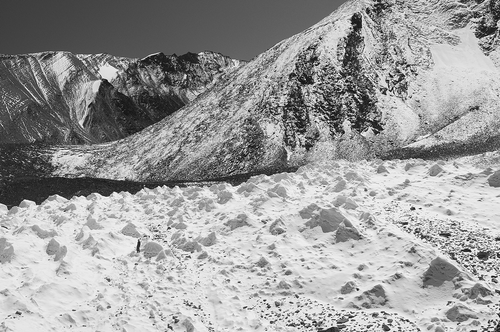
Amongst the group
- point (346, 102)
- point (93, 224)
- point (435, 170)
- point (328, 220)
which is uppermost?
point (93, 224)

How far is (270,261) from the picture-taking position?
42.6 feet

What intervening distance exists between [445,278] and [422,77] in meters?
60.6

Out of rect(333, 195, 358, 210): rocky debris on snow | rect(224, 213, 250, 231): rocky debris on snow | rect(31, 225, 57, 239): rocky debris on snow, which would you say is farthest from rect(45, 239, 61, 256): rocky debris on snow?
rect(333, 195, 358, 210): rocky debris on snow

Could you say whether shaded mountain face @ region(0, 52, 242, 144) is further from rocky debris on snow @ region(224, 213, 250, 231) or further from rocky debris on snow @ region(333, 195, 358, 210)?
rocky debris on snow @ region(333, 195, 358, 210)

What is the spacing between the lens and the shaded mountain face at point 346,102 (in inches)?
2239

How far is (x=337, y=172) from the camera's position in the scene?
808 inches

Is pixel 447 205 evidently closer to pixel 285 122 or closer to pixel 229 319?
pixel 229 319

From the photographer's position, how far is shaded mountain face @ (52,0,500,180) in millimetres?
56875

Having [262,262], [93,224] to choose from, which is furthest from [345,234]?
[93,224]

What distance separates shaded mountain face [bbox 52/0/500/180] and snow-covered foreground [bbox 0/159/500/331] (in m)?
34.2

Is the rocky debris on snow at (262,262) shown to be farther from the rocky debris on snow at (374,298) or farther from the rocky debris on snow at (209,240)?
the rocky debris on snow at (374,298)

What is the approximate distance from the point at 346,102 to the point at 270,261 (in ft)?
170

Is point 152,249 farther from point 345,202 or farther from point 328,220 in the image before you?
point 345,202

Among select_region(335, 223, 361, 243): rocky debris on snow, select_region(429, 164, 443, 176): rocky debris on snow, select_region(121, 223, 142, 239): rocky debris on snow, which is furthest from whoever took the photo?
select_region(429, 164, 443, 176): rocky debris on snow
